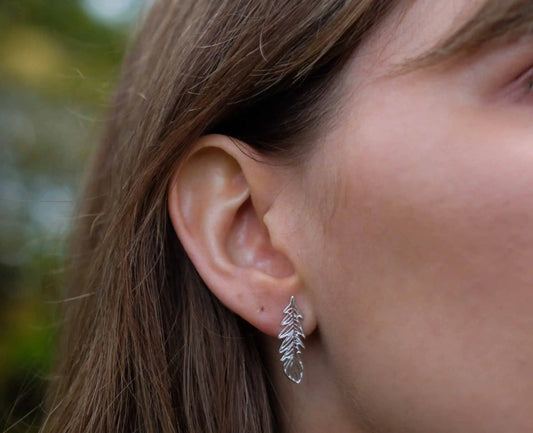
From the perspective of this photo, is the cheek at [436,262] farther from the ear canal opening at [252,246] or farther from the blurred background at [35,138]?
the blurred background at [35,138]

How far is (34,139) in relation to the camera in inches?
124

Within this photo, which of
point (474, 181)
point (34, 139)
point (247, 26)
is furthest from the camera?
point (34, 139)

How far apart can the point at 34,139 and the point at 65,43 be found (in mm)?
475

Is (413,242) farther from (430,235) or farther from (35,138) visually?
(35,138)

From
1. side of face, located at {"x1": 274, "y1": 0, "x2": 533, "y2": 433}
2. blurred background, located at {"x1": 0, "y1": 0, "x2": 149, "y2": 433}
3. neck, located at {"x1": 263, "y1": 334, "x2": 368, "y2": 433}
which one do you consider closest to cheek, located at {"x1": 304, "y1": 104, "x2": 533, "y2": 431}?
side of face, located at {"x1": 274, "y1": 0, "x2": 533, "y2": 433}

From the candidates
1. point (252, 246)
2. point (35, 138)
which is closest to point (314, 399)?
point (252, 246)

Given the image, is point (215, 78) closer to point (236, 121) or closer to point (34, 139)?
point (236, 121)

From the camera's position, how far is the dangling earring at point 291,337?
1433 mm

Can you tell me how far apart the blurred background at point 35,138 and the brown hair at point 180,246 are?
130 centimetres

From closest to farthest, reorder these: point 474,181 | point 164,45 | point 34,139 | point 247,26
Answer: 1. point 474,181
2. point 247,26
3. point 164,45
4. point 34,139

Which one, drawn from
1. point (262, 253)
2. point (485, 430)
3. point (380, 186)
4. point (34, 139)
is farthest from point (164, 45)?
point (34, 139)

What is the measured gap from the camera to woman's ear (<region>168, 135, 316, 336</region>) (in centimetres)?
145

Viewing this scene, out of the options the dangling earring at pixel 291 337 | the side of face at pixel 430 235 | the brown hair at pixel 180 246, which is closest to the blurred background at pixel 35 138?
the brown hair at pixel 180 246

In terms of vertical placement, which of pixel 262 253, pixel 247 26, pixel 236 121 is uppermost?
pixel 247 26
